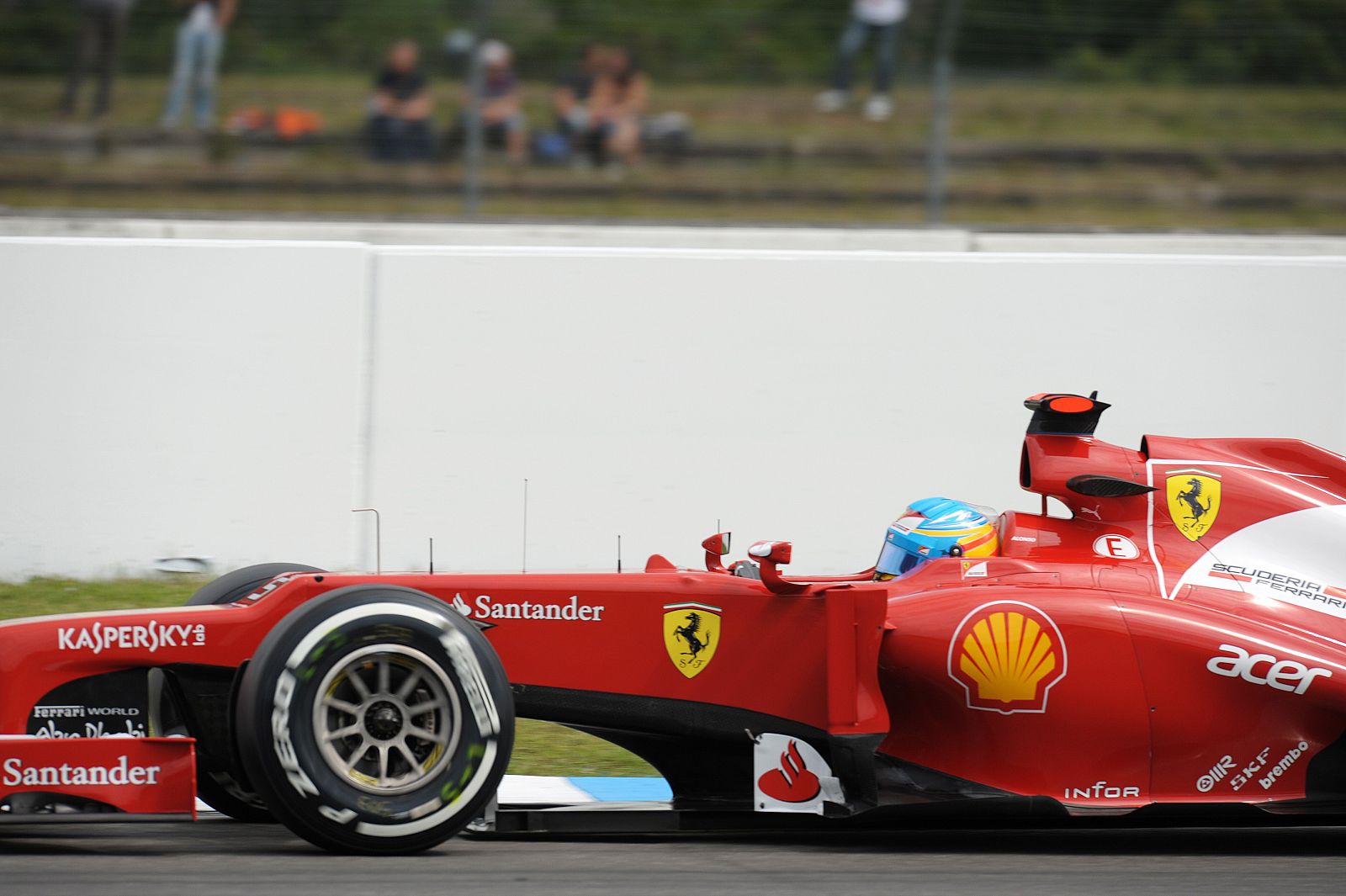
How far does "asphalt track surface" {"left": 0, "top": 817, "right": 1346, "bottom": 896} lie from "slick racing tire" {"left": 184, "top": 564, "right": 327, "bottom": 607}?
2.05ft

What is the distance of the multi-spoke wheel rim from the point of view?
418 cm

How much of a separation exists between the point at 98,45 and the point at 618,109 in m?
3.08

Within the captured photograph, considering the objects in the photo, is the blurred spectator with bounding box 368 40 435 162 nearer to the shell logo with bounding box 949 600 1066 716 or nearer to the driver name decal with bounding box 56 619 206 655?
the driver name decal with bounding box 56 619 206 655

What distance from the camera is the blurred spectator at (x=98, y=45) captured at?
9.55 meters

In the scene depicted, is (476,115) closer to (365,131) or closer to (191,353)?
(365,131)

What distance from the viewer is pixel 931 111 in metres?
9.56

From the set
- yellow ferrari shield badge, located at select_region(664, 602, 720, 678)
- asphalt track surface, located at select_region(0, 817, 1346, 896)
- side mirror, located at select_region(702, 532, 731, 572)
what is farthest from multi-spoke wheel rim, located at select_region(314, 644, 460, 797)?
side mirror, located at select_region(702, 532, 731, 572)

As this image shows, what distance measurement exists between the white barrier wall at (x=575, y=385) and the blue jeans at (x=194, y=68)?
10.8 feet

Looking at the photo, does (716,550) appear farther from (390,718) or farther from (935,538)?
(390,718)

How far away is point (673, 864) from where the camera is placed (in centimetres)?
438

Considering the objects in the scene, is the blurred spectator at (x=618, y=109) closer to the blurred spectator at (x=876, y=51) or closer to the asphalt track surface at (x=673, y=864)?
the blurred spectator at (x=876, y=51)

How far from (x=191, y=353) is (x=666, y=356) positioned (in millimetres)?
1934

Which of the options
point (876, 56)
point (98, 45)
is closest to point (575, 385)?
point (98, 45)

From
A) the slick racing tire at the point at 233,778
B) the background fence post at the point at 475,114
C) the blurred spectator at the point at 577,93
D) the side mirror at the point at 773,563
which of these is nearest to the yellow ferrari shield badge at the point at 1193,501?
the side mirror at the point at 773,563
